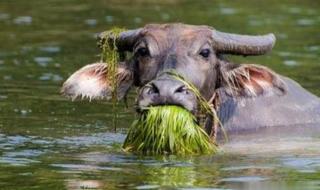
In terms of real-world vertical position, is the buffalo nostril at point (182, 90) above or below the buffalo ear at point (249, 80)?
below

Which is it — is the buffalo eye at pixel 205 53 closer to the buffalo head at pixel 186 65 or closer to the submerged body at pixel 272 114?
the buffalo head at pixel 186 65

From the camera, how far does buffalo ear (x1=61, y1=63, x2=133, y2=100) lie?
13.8 meters

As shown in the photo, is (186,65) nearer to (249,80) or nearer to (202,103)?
(202,103)

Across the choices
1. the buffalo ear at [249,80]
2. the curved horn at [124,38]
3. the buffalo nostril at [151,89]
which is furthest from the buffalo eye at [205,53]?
the buffalo nostril at [151,89]

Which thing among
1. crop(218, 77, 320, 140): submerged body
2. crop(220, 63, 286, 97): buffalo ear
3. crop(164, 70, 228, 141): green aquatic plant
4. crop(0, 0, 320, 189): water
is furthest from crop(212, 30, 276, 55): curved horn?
crop(0, 0, 320, 189): water

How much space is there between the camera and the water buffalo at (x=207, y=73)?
1327 cm

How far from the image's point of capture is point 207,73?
13461 mm

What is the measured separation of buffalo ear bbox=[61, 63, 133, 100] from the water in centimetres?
61

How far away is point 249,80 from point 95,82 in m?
1.70

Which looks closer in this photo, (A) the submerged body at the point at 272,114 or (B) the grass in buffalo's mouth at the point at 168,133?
(B) the grass in buffalo's mouth at the point at 168,133

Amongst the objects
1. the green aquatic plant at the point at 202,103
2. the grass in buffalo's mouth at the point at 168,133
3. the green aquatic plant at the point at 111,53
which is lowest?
the grass in buffalo's mouth at the point at 168,133

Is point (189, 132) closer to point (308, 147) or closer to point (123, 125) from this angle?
point (308, 147)

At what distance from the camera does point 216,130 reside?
14.0m

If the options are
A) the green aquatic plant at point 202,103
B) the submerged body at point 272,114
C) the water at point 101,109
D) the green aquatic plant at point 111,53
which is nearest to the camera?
the water at point 101,109
